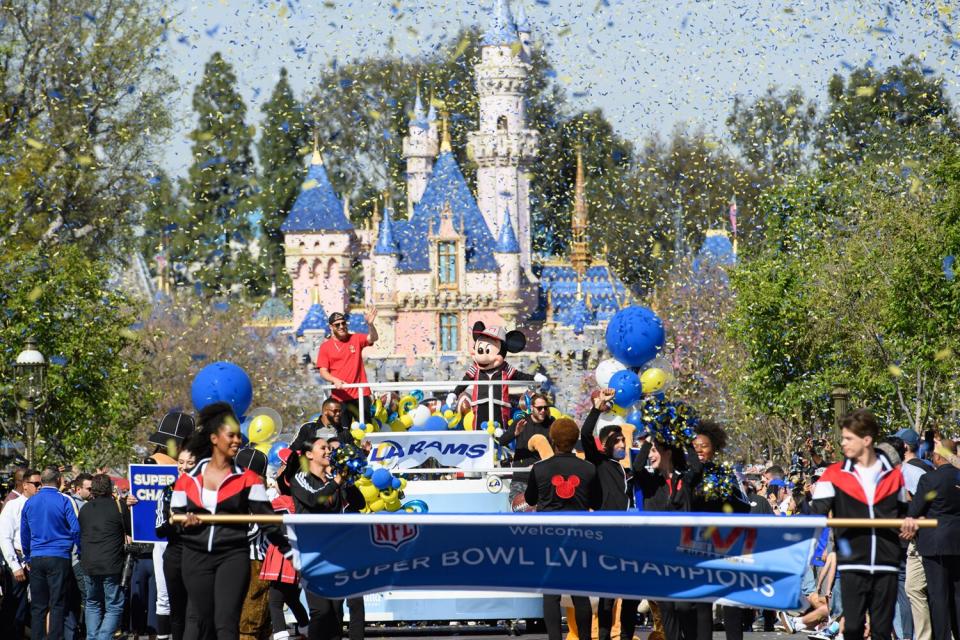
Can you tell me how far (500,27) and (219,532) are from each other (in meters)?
86.9

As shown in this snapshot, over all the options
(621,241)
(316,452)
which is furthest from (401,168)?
(316,452)

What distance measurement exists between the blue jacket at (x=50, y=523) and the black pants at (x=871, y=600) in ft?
25.9

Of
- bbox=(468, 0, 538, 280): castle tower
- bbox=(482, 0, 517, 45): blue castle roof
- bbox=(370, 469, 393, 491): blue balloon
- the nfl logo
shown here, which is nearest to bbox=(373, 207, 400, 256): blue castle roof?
bbox=(468, 0, 538, 280): castle tower

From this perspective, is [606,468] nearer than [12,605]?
Yes

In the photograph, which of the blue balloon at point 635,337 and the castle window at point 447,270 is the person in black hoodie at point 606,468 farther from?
the castle window at point 447,270

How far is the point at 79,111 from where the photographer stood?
41844mm

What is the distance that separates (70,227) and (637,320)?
85.6 ft

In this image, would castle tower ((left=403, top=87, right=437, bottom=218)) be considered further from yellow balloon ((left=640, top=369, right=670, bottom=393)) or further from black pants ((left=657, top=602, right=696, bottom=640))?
black pants ((left=657, top=602, right=696, bottom=640))

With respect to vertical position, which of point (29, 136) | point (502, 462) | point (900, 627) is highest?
point (29, 136)

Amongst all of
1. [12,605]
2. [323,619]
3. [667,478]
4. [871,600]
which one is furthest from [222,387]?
[871,600]

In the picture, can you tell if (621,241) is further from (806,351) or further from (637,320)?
(637,320)

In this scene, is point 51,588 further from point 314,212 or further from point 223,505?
point 314,212

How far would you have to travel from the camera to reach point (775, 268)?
43.8 meters

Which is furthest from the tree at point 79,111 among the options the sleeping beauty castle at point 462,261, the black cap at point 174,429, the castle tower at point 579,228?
the sleeping beauty castle at point 462,261
